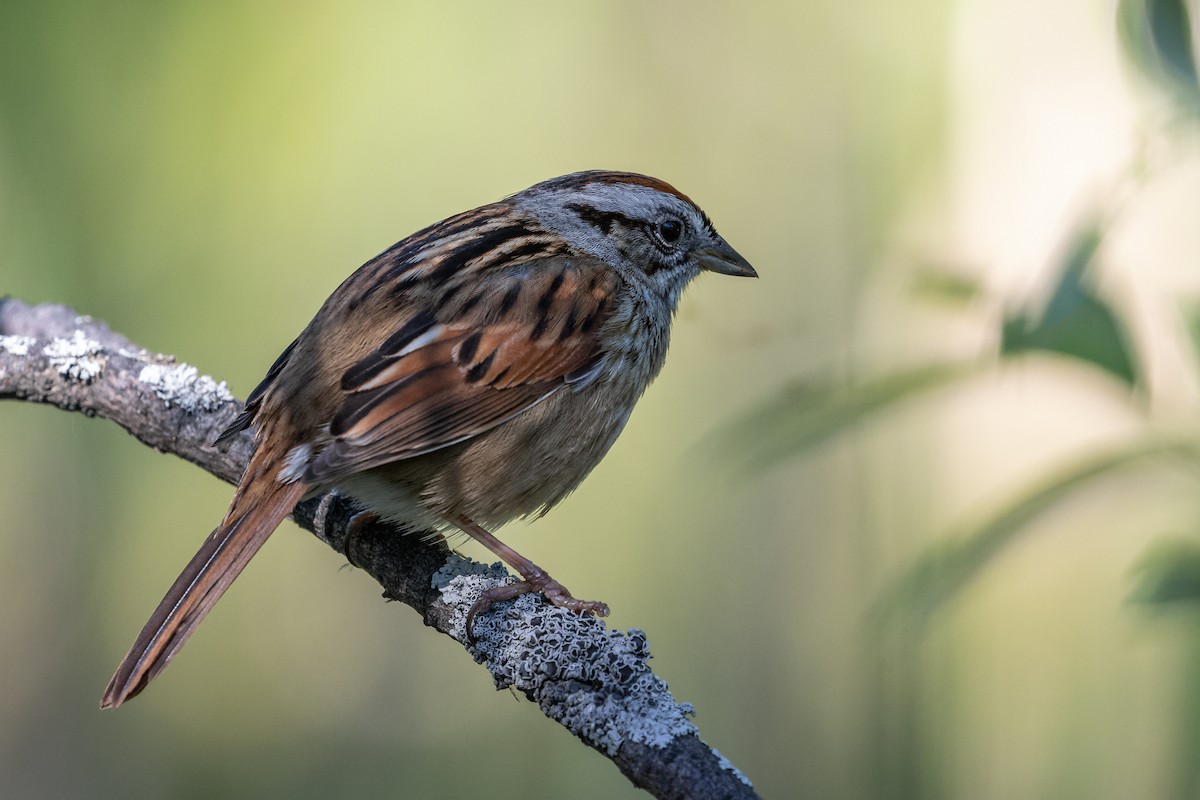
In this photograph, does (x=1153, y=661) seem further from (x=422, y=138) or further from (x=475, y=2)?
(x=475, y=2)

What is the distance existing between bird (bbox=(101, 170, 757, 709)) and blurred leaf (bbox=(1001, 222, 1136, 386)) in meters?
1.10

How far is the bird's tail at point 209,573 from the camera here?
2.02 meters

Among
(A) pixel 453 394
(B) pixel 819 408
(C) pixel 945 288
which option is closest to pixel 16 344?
(A) pixel 453 394

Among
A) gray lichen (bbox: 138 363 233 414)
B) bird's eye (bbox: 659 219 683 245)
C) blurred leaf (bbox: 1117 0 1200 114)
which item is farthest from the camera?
bird's eye (bbox: 659 219 683 245)

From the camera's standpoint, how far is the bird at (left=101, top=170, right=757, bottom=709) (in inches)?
87.7

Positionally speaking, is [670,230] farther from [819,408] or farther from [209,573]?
[819,408]

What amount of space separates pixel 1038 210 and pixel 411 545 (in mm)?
2429

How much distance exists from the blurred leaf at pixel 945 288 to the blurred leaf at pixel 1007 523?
0.91 ft

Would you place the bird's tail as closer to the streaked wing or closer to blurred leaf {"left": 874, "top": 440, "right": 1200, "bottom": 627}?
the streaked wing

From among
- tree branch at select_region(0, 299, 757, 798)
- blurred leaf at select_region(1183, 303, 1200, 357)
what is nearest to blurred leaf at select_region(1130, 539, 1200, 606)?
blurred leaf at select_region(1183, 303, 1200, 357)

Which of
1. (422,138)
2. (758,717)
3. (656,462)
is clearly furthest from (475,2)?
(758,717)

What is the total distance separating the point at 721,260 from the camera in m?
3.18

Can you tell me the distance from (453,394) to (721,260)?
101 cm

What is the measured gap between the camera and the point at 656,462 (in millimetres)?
4359
